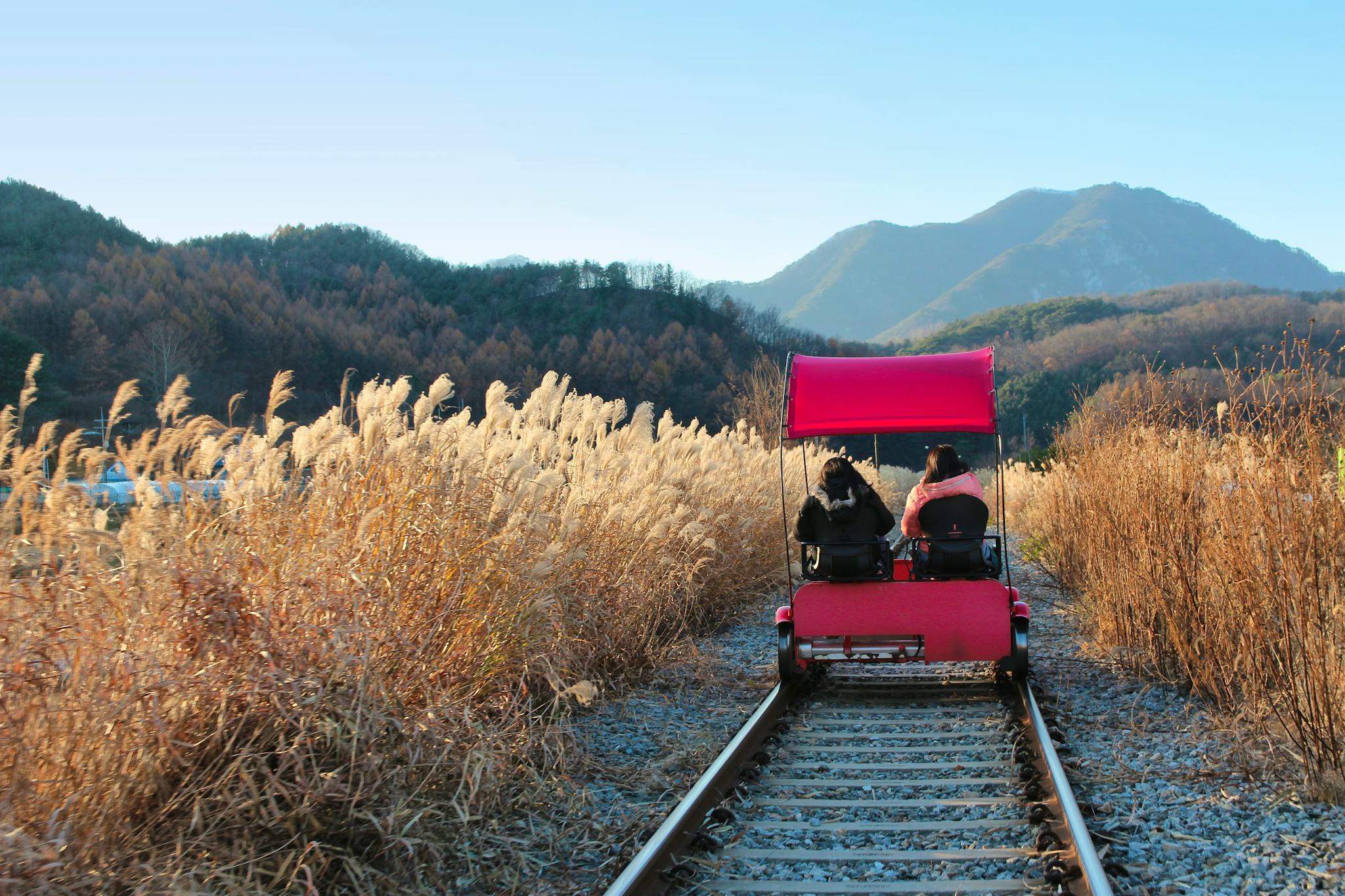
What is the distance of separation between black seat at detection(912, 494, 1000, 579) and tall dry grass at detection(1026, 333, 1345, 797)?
1220mm

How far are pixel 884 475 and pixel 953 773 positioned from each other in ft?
78.9

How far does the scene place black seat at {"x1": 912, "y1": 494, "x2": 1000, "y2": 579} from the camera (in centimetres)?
700

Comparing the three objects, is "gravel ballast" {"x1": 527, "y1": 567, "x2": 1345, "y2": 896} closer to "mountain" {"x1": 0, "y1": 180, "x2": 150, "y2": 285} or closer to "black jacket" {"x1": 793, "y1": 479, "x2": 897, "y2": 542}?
"black jacket" {"x1": 793, "y1": 479, "x2": 897, "y2": 542}

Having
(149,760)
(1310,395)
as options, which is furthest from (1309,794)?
(149,760)

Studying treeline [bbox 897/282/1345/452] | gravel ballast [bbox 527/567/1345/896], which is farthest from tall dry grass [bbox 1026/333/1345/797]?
treeline [bbox 897/282/1345/452]

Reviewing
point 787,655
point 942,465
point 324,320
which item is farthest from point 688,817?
point 324,320

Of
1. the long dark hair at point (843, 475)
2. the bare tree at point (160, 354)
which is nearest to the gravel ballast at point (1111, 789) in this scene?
the long dark hair at point (843, 475)

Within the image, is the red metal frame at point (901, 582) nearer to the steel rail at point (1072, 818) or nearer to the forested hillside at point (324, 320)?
the steel rail at point (1072, 818)

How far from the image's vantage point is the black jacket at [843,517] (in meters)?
7.10

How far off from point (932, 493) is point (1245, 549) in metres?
2.31

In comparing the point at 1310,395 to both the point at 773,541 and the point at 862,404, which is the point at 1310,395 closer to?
the point at 862,404

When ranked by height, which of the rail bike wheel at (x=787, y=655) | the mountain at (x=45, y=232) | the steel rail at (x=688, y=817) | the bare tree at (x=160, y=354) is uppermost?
the mountain at (x=45, y=232)

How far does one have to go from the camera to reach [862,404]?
7699mm

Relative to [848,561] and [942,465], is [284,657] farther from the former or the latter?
[942,465]
